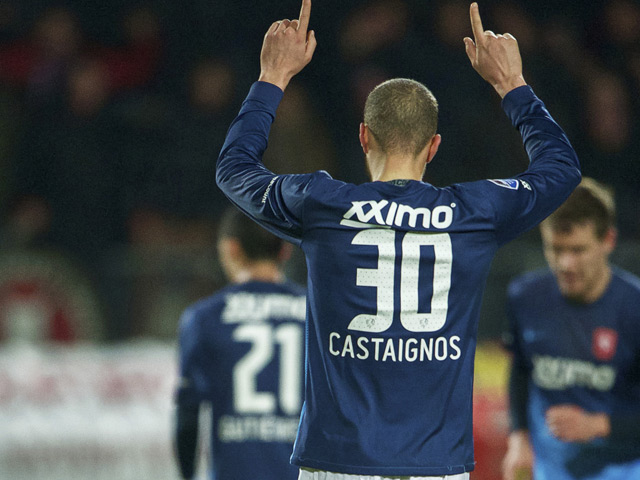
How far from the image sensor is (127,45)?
10391 millimetres

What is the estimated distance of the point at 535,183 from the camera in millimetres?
2689

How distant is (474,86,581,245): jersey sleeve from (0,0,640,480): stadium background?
4314mm

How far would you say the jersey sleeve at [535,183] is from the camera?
2.66m

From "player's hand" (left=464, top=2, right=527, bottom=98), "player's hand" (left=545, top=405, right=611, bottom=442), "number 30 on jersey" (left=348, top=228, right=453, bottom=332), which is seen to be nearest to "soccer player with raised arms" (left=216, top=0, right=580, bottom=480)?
"number 30 on jersey" (left=348, top=228, right=453, bottom=332)

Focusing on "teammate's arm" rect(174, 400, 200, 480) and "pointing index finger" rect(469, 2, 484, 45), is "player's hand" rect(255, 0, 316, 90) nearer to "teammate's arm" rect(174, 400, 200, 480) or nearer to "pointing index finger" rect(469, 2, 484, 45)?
"pointing index finger" rect(469, 2, 484, 45)

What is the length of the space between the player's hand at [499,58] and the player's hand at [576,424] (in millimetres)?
1687

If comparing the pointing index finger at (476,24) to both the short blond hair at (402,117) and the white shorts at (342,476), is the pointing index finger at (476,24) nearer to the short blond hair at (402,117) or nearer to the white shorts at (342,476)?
the short blond hair at (402,117)

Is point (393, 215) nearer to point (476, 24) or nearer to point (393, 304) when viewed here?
point (393, 304)

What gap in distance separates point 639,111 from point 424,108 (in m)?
8.44

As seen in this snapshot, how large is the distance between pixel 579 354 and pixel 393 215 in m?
2.22

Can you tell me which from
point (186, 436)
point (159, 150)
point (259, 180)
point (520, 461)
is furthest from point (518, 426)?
point (159, 150)

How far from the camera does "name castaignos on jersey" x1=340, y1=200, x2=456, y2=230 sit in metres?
2.60

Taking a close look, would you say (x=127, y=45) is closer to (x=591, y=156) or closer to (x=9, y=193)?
(x=9, y=193)

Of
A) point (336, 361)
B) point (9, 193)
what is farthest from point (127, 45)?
point (336, 361)
